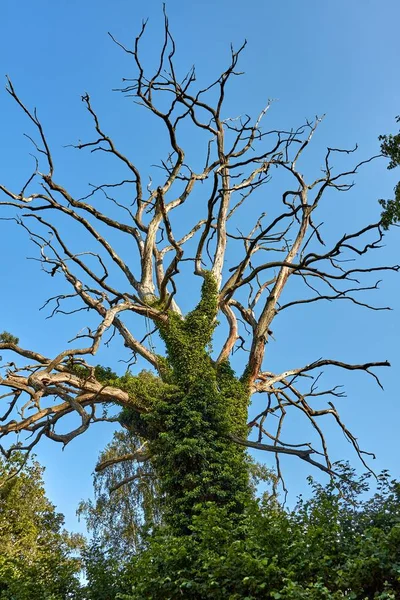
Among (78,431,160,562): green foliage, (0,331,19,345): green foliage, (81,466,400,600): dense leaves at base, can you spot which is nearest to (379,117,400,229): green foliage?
(81,466,400,600): dense leaves at base

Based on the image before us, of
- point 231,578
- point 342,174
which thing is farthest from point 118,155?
point 231,578

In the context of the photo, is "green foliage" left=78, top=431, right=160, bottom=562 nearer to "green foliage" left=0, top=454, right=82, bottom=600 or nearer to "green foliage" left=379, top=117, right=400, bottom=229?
"green foliage" left=0, top=454, right=82, bottom=600

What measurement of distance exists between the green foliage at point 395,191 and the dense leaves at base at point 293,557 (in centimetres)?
349

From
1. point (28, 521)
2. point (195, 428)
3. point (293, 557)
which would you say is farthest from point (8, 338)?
point (28, 521)

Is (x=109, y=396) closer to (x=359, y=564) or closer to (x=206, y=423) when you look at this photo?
(x=206, y=423)

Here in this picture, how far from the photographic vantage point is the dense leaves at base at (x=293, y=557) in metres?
4.89

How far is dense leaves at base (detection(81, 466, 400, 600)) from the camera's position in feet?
16.0

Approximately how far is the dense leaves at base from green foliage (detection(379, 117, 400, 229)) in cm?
349

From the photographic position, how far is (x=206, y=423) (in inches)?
391

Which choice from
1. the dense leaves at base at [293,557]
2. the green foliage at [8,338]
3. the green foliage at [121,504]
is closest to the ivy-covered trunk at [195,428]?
the dense leaves at base at [293,557]

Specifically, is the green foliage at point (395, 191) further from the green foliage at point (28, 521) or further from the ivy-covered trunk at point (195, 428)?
the green foliage at point (28, 521)

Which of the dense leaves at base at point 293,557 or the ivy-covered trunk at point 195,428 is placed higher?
the ivy-covered trunk at point 195,428

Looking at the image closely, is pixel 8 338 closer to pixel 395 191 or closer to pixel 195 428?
pixel 195 428

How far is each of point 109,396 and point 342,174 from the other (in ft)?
23.8
